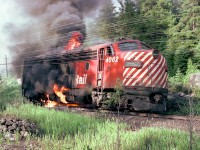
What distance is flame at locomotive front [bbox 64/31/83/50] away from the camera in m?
16.3

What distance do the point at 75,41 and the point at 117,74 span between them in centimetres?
505

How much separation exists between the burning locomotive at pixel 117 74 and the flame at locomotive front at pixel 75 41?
146cm

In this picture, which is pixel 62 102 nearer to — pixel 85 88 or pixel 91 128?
pixel 85 88

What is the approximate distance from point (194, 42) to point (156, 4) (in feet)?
27.5

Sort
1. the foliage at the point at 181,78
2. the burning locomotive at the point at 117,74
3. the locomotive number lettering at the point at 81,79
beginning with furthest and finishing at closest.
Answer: the foliage at the point at 181,78 < the locomotive number lettering at the point at 81,79 < the burning locomotive at the point at 117,74

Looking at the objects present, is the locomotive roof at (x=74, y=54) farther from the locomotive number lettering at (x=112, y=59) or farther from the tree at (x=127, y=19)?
the tree at (x=127, y=19)

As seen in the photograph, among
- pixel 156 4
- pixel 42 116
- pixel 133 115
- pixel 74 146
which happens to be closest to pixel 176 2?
pixel 156 4

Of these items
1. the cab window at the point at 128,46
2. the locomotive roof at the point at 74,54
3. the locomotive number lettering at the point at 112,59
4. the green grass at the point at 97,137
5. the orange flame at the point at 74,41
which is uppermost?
the orange flame at the point at 74,41

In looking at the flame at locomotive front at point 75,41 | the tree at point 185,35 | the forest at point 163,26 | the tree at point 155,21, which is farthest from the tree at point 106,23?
the flame at locomotive front at point 75,41

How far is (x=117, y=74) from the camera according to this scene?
1216cm

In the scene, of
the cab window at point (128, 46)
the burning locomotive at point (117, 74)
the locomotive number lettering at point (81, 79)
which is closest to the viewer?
the burning locomotive at point (117, 74)

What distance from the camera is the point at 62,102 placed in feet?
51.1

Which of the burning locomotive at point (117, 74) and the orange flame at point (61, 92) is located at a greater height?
the burning locomotive at point (117, 74)

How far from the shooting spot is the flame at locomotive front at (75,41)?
642 inches
